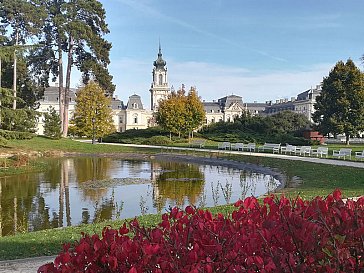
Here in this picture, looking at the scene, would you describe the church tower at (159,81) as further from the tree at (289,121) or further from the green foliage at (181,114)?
the green foliage at (181,114)

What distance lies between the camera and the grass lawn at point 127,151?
646 centimetres

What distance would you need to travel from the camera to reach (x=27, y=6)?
1478 inches

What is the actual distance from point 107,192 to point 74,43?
30471 mm

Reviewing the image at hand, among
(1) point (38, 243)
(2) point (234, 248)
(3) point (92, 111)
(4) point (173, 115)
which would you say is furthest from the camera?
(4) point (173, 115)

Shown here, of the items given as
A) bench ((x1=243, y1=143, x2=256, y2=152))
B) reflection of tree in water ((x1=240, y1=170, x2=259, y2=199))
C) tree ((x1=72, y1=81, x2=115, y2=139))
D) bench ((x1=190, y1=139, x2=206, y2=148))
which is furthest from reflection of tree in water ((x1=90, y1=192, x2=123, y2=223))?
tree ((x1=72, y1=81, x2=115, y2=139))

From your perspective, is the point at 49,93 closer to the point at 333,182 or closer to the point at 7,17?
the point at 7,17

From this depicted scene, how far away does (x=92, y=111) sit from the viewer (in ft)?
133

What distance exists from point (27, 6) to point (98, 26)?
719 cm

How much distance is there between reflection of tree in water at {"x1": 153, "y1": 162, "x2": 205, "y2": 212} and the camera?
13.1 metres

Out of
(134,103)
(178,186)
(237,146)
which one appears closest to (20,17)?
(237,146)

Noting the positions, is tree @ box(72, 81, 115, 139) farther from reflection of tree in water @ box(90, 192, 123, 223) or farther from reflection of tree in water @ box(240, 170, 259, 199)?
reflection of tree in water @ box(90, 192, 123, 223)

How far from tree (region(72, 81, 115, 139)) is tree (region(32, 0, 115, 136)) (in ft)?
3.83

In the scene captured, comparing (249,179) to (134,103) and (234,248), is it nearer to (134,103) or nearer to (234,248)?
(234,248)

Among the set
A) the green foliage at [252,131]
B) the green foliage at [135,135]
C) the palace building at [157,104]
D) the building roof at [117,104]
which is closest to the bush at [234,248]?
the green foliage at [252,131]
